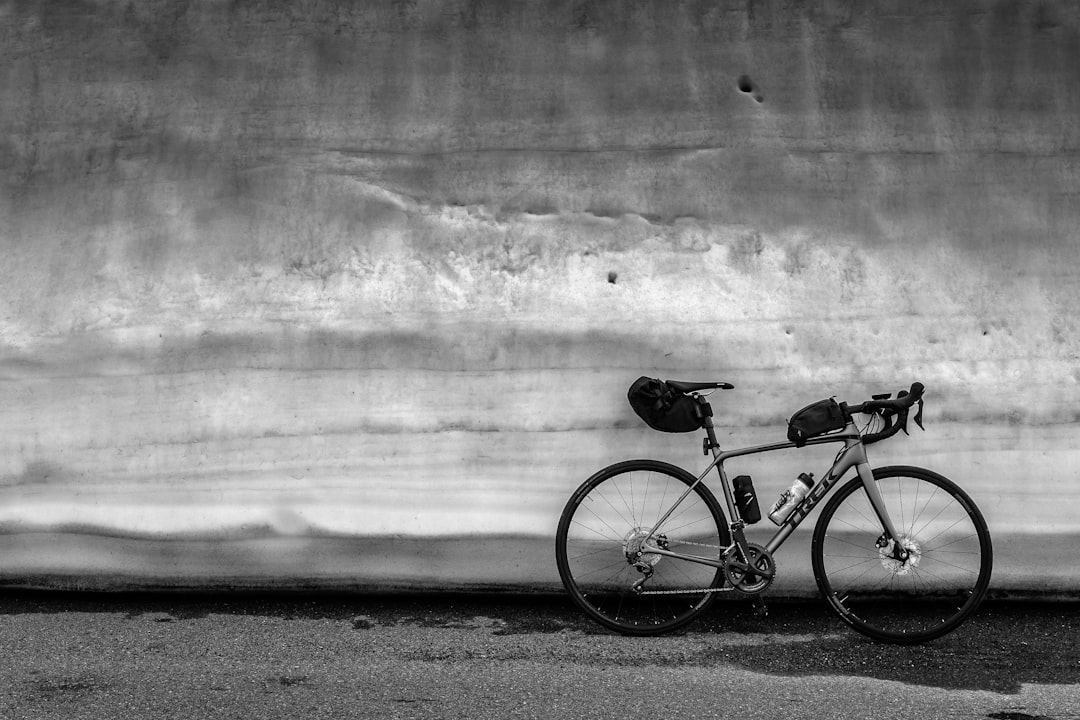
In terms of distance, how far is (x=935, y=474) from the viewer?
154 inches

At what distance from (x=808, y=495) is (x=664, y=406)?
666 mm

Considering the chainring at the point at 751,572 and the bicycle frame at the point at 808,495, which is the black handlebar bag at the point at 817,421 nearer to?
the bicycle frame at the point at 808,495

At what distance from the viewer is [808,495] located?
13.1ft

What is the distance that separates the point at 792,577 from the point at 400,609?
65.2 inches

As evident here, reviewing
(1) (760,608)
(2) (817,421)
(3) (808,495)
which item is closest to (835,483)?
(3) (808,495)

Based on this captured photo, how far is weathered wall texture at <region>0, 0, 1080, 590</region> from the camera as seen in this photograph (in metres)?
4.29

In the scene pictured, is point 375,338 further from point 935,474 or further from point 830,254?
point 935,474

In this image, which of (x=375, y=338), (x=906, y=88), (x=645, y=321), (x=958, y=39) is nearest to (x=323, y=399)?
(x=375, y=338)

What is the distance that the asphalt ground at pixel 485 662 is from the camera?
10.8 ft

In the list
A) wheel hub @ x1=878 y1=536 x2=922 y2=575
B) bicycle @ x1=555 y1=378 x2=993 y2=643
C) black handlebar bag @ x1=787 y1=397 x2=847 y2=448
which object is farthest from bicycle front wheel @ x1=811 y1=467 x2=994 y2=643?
black handlebar bag @ x1=787 y1=397 x2=847 y2=448

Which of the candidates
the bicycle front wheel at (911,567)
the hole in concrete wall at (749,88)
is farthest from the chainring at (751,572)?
the hole in concrete wall at (749,88)

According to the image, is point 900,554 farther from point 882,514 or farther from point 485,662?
point 485,662

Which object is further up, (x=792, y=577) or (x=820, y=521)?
(x=820, y=521)

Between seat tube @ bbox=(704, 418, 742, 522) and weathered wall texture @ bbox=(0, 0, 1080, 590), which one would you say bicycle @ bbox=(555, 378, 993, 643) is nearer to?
seat tube @ bbox=(704, 418, 742, 522)
